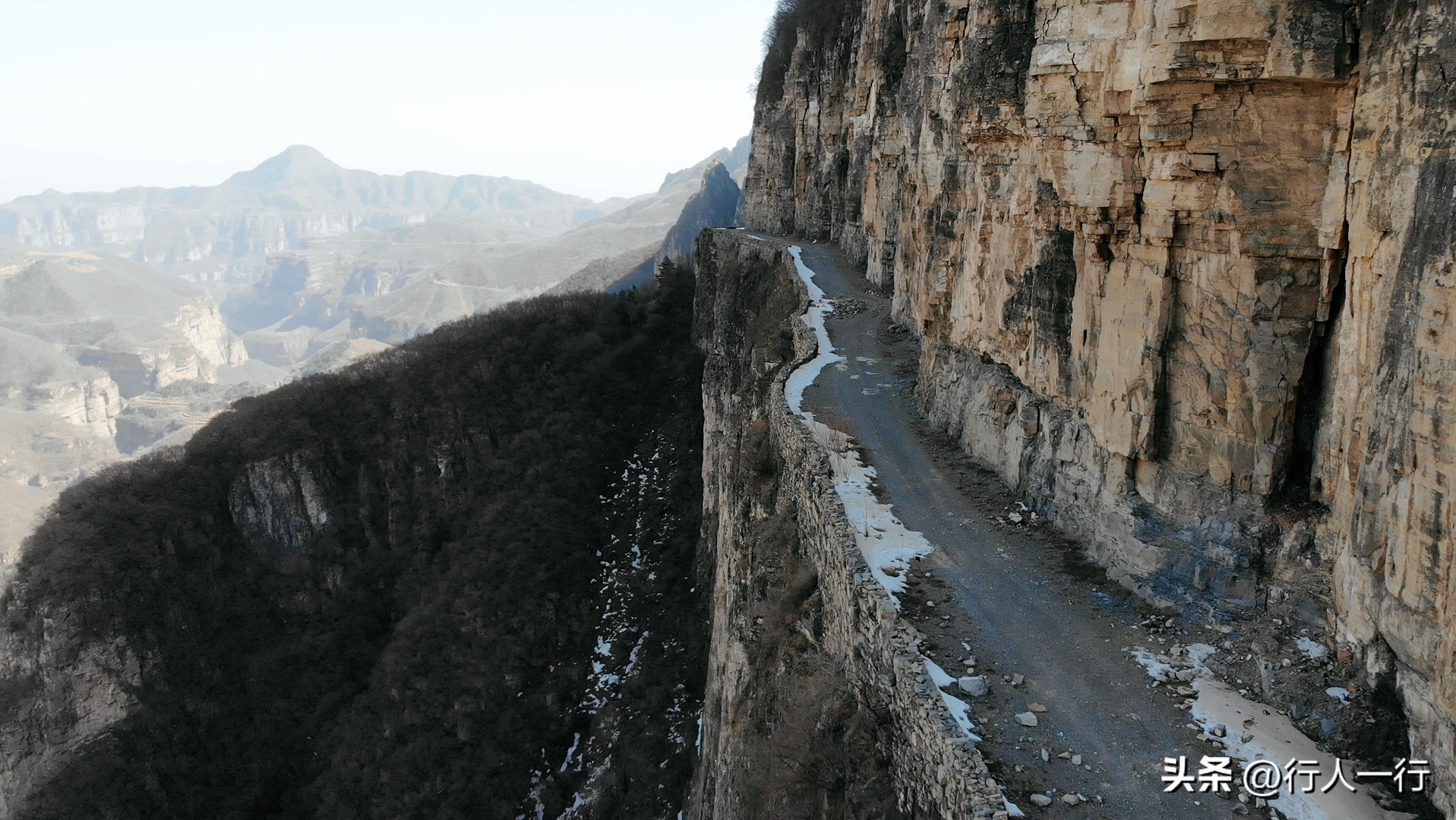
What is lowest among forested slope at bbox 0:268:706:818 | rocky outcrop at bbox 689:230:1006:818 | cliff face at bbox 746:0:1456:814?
forested slope at bbox 0:268:706:818

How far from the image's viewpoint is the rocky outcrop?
337 inches

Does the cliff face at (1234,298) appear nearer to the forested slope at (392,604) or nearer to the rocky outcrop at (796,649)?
the rocky outcrop at (796,649)

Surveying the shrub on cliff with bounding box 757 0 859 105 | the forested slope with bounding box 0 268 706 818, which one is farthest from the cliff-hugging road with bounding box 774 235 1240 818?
the shrub on cliff with bounding box 757 0 859 105

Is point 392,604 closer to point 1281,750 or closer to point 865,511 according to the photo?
point 865,511

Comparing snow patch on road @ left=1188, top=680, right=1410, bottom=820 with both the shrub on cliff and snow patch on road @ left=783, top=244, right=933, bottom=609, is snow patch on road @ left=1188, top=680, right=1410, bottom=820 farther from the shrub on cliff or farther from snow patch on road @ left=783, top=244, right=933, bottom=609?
the shrub on cliff

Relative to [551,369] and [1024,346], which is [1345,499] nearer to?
[1024,346]

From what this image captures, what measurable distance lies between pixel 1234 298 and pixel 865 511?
18.6 ft

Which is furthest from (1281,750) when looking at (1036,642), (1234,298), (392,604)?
(392,604)

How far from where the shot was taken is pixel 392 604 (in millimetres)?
34125

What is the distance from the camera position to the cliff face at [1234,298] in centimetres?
664

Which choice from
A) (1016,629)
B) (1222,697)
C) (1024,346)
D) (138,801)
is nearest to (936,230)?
(1024,346)

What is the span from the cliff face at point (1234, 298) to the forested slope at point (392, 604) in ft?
51.1

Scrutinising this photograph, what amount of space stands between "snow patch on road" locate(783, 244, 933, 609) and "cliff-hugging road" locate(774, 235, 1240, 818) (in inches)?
9.3

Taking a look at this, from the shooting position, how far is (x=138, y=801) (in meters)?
27.6
